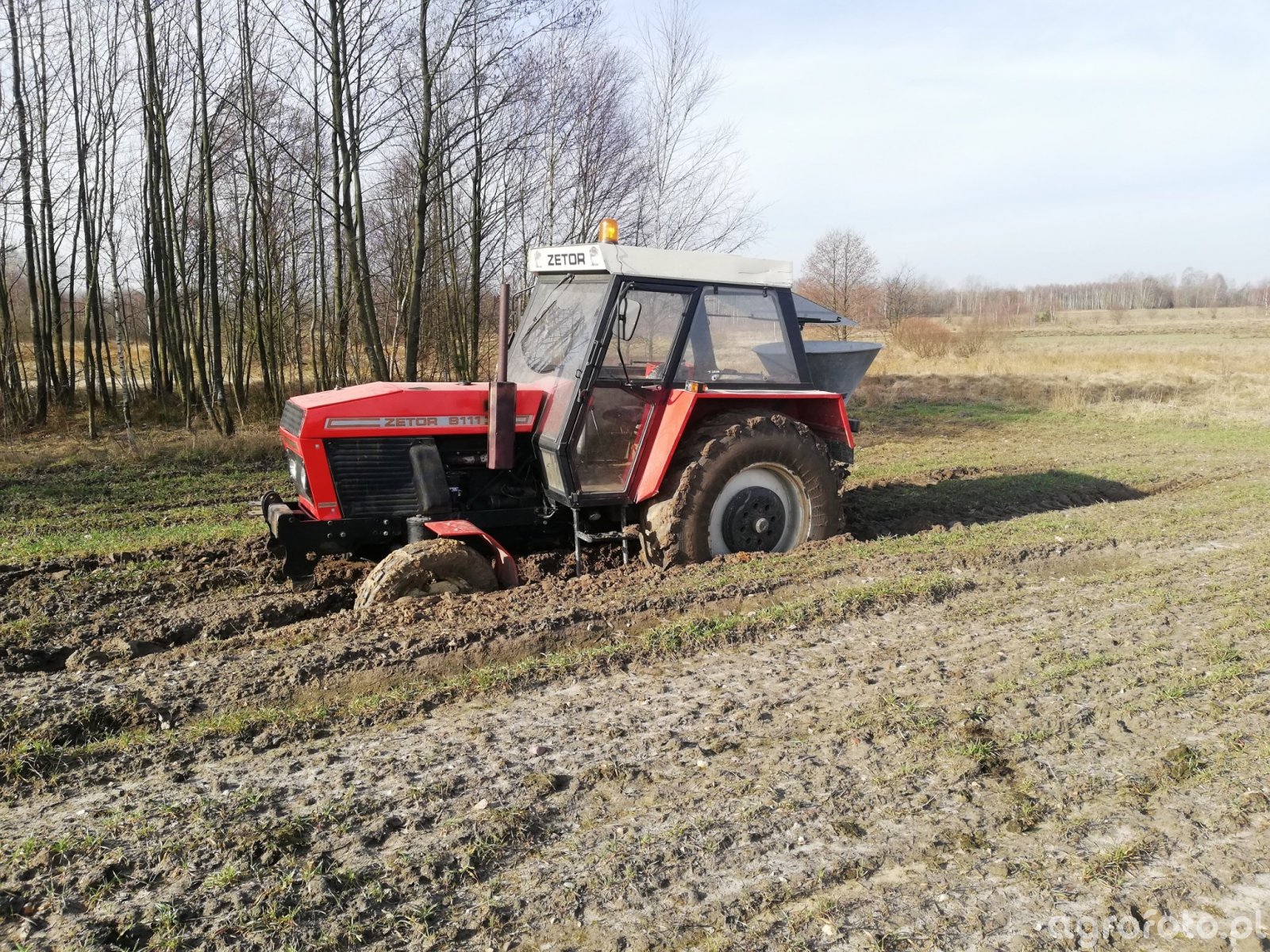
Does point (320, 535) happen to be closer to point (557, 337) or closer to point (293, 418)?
point (293, 418)

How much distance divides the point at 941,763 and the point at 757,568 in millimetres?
2314

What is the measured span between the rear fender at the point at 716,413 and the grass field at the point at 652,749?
0.68 metres

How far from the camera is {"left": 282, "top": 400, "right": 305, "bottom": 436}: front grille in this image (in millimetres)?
5203

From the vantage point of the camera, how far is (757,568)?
17.7 ft

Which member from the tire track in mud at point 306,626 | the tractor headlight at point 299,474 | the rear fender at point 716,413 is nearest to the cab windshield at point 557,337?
the rear fender at point 716,413

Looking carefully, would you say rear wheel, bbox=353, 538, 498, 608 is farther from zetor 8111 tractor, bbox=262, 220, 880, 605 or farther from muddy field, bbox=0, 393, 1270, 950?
muddy field, bbox=0, 393, 1270, 950

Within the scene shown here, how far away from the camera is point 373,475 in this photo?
5309 millimetres

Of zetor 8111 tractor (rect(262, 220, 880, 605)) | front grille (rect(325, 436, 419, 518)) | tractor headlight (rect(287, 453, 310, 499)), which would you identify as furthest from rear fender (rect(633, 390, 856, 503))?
tractor headlight (rect(287, 453, 310, 499))

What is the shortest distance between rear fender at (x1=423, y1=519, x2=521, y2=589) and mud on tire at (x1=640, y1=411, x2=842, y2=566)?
915 millimetres

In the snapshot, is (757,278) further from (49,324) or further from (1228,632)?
(49,324)

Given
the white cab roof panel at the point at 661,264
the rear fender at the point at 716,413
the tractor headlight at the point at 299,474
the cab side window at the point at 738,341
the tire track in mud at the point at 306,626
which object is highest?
the white cab roof panel at the point at 661,264

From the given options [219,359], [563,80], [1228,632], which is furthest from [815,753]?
[563,80]

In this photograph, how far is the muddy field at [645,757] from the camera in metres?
2.40

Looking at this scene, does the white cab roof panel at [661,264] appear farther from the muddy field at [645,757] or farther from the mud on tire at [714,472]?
the muddy field at [645,757]
